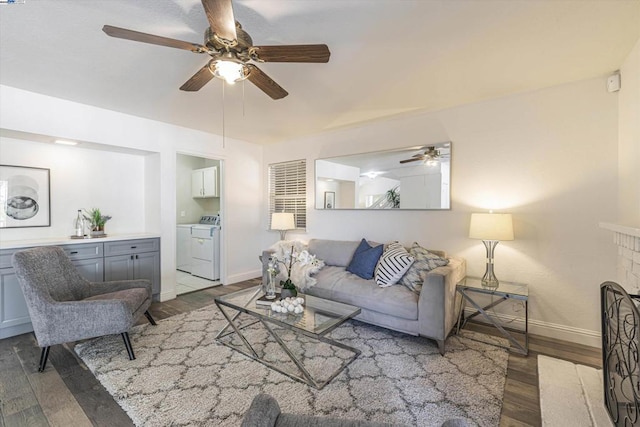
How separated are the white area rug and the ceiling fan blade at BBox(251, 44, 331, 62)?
2.49 m

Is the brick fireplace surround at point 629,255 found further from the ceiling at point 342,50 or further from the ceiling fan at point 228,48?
the ceiling fan at point 228,48

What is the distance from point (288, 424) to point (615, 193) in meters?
3.14

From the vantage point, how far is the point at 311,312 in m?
2.28

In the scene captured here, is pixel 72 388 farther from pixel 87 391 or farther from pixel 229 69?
pixel 229 69

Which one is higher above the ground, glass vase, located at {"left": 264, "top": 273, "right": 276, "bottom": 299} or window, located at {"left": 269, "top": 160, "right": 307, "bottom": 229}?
window, located at {"left": 269, "top": 160, "right": 307, "bottom": 229}

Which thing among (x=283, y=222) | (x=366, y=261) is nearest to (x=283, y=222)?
(x=283, y=222)

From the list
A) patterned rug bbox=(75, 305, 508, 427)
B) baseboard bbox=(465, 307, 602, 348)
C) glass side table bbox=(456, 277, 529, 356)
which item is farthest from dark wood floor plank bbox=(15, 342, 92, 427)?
baseboard bbox=(465, 307, 602, 348)

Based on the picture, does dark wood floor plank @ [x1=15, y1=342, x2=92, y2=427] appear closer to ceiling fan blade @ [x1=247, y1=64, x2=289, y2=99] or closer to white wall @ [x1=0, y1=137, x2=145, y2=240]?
white wall @ [x1=0, y1=137, x2=145, y2=240]

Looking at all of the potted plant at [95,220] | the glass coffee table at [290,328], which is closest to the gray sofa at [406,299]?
the glass coffee table at [290,328]

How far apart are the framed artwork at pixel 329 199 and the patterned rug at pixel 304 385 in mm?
1983

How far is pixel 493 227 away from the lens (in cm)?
257

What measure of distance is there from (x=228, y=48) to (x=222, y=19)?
0.25 m

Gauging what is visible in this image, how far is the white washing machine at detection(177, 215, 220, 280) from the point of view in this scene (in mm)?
4770

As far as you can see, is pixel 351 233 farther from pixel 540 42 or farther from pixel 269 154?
pixel 540 42
